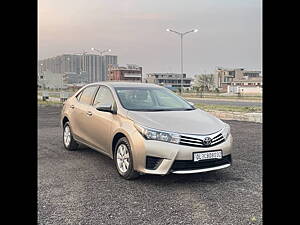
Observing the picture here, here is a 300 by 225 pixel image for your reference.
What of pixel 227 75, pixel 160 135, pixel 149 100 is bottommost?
pixel 160 135

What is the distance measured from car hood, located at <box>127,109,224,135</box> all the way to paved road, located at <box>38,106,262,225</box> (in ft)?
2.45

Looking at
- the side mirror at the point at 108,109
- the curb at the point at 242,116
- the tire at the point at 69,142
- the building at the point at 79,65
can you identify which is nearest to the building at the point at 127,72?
the building at the point at 79,65

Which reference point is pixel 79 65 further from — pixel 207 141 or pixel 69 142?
pixel 207 141

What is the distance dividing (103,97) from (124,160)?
4.49 feet

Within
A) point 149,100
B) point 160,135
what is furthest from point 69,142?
point 160,135

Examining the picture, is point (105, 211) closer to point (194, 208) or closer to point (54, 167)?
point (194, 208)

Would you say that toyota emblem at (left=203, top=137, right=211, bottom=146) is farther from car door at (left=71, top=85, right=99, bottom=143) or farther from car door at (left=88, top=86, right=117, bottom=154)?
car door at (left=71, top=85, right=99, bottom=143)

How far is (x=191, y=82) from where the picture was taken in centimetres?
5069

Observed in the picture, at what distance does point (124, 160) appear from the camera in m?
4.35

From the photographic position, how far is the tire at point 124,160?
421 cm

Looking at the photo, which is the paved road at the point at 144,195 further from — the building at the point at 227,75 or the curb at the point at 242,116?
the building at the point at 227,75

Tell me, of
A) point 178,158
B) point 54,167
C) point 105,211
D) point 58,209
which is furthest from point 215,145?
point 54,167

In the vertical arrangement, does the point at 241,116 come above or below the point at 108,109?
below
